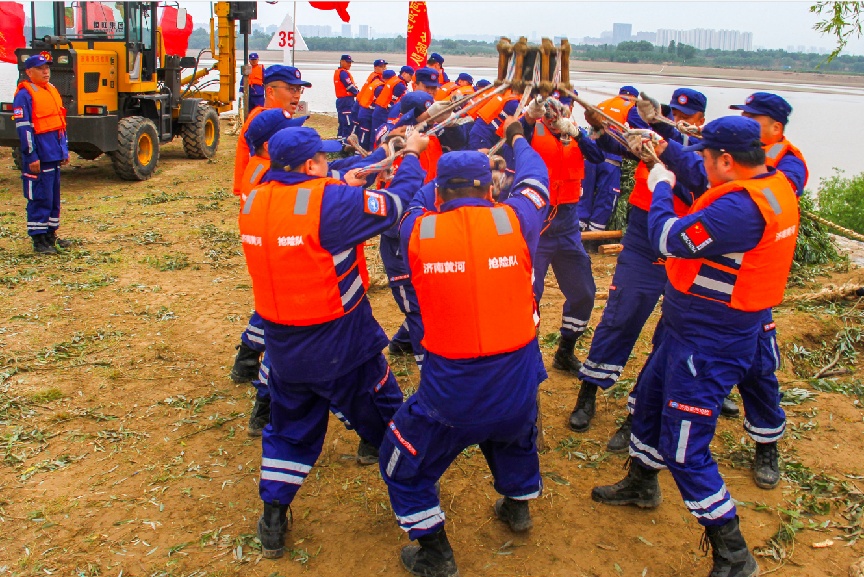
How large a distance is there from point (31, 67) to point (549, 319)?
663cm

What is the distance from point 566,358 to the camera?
5891 millimetres

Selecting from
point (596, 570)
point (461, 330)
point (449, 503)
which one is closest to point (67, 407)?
point (449, 503)

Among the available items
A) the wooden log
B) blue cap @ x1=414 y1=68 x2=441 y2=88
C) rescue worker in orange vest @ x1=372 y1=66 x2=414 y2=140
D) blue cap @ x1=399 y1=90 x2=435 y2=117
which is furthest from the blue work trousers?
rescue worker in orange vest @ x1=372 y1=66 x2=414 y2=140

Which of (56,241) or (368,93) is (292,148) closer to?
(56,241)

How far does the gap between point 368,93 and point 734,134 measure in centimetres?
1204

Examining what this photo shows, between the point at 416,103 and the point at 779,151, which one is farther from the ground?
the point at 416,103

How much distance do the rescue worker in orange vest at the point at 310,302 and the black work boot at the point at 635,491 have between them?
137cm

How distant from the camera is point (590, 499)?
13.7 feet

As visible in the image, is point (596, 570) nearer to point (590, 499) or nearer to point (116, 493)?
point (590, 499)

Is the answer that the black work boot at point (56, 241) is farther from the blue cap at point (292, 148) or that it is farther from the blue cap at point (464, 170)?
the blue cap at point (464, 170)

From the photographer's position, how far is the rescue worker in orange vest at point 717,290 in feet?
10.9

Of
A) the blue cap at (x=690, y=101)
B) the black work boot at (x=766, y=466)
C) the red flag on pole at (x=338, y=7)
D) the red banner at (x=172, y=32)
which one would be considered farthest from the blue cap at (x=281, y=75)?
the red banner at (x=172, y=32)

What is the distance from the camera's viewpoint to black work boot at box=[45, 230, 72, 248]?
8.76 metres

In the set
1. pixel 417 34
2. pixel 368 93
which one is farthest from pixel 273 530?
pixel 417 34
